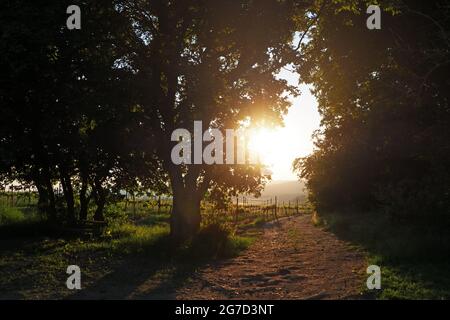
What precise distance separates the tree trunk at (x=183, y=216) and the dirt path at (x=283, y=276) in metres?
2.67

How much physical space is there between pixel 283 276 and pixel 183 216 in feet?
22.8

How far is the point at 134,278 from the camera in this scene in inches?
535

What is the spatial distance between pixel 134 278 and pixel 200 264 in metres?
2.94

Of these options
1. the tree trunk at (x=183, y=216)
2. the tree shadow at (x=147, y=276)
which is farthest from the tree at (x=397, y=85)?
the tree shadow at (x=147, y=276)

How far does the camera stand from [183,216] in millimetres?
19953

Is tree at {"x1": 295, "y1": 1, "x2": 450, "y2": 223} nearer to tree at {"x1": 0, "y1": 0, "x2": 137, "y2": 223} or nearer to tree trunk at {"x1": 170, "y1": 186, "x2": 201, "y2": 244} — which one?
tree trunk at {"x1": 170, "y1": 186, "x2": 201, "y2": 244}

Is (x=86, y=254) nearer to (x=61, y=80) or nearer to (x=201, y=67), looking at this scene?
(x=61, y=80)

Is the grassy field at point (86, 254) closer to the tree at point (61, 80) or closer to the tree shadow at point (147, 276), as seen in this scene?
the tree shadow at point (147, 276)

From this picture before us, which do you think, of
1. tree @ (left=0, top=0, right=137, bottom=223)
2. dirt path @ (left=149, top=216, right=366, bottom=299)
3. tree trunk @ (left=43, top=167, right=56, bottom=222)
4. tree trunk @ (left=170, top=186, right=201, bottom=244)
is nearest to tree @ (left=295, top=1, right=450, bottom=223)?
dirt path @ (left=149, top=216, right=366, bottom=299)

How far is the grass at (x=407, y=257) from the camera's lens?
36.5 feet

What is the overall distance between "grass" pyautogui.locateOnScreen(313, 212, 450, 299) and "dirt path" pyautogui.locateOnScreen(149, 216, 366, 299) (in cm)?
71

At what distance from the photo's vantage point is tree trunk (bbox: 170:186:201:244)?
19781mm

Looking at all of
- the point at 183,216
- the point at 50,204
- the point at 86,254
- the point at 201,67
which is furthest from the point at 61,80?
the point at 50,204

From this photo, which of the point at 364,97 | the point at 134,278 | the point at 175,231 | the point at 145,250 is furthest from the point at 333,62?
the point at 134,278
